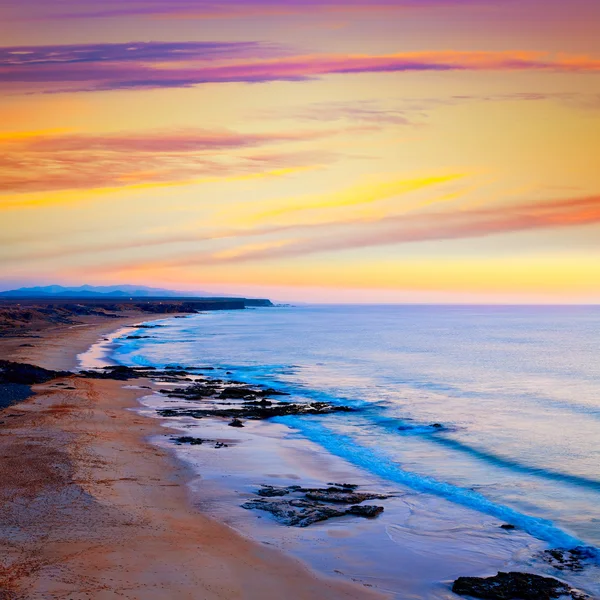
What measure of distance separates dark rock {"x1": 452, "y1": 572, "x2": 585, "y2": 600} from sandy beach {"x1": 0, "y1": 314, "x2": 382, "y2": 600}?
1773 millimetres

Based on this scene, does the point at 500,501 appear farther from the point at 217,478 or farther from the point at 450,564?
the point at 217,478

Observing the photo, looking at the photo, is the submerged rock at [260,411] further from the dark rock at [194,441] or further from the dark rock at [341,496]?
the dark rock at [341,496]

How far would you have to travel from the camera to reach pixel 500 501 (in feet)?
52.8

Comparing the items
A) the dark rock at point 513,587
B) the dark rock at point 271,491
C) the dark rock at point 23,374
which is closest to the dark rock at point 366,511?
the dark rock at point 271,491

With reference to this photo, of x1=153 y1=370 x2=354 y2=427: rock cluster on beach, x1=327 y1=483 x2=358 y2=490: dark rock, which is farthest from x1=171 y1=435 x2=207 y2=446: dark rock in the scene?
x1=327 y1=483 x2=358 y2=490: dark rock

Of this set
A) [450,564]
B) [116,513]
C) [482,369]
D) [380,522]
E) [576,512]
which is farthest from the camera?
[482,369]

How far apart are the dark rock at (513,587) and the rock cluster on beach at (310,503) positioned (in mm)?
3790

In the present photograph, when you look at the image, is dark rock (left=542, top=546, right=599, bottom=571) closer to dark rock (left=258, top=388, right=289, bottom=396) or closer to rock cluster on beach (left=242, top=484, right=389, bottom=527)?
rock cluster on beach (left=242, top=484, right=389, bottom=527)

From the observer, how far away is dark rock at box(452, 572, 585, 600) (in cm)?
1035

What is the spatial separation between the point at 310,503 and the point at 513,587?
5436mm

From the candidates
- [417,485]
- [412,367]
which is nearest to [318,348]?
[412,367]

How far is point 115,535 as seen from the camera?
1182 cm

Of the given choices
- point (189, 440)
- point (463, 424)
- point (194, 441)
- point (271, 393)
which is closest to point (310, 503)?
point (194, 441)

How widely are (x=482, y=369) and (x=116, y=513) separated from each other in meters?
41.8
